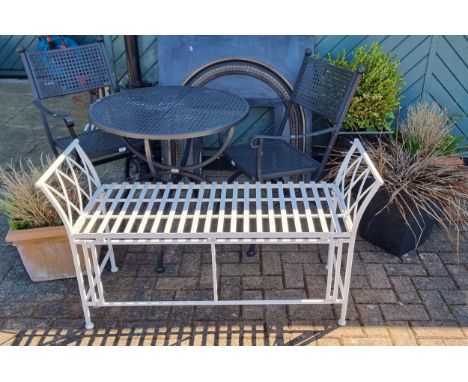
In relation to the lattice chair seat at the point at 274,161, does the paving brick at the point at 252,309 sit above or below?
below

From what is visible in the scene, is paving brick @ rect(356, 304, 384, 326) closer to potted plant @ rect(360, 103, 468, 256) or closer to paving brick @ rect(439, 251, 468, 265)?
potted plant @ rect(360, 103, 468, 256)

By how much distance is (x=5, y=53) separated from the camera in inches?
252

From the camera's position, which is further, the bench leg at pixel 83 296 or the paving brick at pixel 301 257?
the paving brick at pixel 301 257

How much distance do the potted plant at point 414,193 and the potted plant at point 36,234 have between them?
195 centimetres

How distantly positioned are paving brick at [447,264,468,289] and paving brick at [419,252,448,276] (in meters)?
0.05

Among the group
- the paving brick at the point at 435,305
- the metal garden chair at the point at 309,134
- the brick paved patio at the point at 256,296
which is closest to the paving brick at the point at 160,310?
the brick paved patio at the point at 256,296

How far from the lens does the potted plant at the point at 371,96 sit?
11.2ft

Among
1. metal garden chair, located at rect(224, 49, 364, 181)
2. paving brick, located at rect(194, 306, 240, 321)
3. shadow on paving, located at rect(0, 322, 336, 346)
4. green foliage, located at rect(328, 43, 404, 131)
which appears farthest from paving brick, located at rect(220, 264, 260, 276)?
green foliage, located at rect(328, 43, 404, 131)

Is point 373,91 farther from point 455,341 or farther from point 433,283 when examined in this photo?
point 455,341

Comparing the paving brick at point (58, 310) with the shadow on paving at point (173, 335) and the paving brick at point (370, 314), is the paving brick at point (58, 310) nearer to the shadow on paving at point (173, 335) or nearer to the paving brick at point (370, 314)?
the shadow on paving at point (173, 335)

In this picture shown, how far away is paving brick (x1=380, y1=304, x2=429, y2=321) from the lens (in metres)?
2.51
